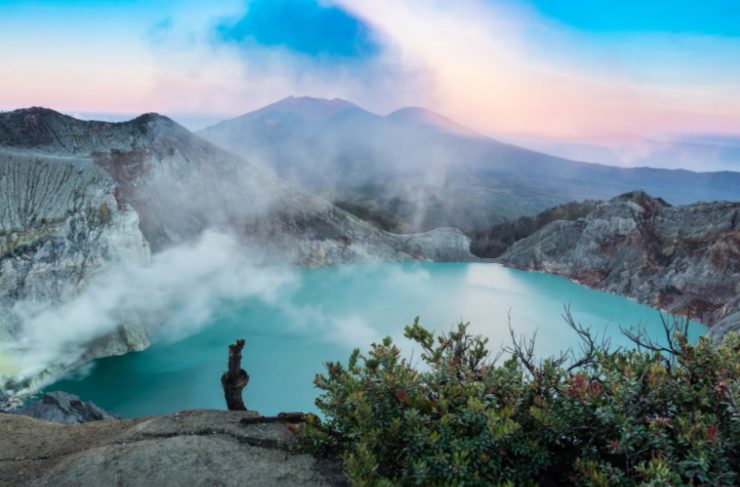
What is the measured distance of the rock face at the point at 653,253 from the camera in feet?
121

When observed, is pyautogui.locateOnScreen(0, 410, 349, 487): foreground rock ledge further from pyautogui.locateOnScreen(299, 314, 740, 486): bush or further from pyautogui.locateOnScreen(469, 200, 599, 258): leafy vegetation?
pyautogui.locateOnScreen(469, 200, 599, 258): leafy vegetation

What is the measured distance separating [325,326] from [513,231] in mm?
48578

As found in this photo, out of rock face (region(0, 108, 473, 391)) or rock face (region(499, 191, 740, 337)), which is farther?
rock face (region(499, 191, 740, 337))

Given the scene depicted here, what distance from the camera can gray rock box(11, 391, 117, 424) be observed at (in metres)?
14.1

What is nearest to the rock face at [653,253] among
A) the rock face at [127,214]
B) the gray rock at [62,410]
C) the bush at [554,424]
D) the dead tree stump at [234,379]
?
the rock face at [127,214]

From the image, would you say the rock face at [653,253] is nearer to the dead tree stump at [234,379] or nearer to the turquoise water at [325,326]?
the turquoise water at [325,326]

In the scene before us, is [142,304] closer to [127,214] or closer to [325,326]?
[127,214]

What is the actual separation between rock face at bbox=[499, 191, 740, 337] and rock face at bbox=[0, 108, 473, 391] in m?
12.8

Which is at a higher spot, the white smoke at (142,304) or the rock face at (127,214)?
the rock face at (127,214)

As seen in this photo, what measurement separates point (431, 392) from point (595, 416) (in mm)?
1838

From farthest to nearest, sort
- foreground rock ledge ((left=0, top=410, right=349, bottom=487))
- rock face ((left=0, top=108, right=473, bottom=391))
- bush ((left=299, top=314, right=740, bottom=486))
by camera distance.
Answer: rock face ((left=0, top=108, right=473, bottom=391)), foreground rock ledge ((left=0, top=410, right=349, bottom=487)), bush ((left=299, top=314, right=740, bottom=486))

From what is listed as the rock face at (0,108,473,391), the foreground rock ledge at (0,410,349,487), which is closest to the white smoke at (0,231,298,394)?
the rock face at (0,108,473,391)

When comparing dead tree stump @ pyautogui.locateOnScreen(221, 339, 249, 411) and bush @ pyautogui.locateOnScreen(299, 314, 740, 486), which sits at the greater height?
bush @ pyautogui.locateOnScreen(299, 314, 740, 486)

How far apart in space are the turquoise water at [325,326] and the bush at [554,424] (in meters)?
2.76
